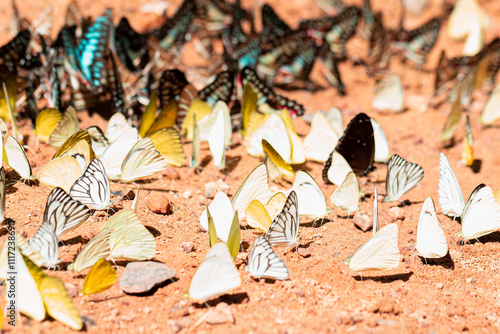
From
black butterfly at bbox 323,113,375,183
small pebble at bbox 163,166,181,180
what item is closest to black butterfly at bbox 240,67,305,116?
black butterfly at bbox 323,113,375,183

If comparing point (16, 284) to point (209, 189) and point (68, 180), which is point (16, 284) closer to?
point (68, 180)

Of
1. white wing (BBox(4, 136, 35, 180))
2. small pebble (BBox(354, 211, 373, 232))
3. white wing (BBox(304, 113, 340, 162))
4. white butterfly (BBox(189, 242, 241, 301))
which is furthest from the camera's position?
white wing (BBox(304, 113, 340, 162))

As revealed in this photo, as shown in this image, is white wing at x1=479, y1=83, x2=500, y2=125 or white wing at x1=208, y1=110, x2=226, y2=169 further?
white wing at x1=479, y1=83, x2=500, y2=125

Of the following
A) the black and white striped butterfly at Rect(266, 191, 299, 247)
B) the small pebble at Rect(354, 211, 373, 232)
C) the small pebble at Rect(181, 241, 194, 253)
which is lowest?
the small pebble at Rect(181, 241, 194, 253)

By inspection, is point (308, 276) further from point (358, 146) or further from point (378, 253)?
point (358, 146)

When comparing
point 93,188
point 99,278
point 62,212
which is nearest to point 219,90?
point 93,188

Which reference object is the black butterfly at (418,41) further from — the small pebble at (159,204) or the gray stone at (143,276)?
the gray stone at (143,276)

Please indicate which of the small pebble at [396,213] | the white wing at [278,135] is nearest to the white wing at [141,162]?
the white wing at [278,135]

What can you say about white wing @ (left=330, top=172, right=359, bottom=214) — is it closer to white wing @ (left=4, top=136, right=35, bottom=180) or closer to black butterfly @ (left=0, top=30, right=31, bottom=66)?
white wing @ (left=4, top=136, right=35, bottom=180)
